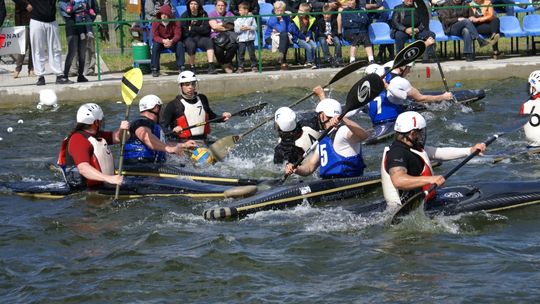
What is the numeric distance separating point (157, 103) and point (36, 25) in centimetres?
699

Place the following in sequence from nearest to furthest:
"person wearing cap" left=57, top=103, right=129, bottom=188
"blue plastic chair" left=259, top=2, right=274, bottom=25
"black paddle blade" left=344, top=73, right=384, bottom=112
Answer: "black paddle blade" left=344, top=73, right=384, bottom=112 < "person wearing cap" left=57, top=103, right=129, bottom=188 < "blue plastic chair" left=259, top=2, right=274, bottom=25

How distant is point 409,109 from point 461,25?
5.46 m

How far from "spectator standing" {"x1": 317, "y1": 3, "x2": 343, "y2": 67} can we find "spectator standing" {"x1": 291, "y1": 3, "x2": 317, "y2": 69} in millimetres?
137

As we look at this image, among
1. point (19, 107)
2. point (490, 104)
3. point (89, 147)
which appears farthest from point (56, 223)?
point (490, 104)

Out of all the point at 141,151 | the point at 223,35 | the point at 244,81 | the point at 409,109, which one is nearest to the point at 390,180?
the point at 141,151

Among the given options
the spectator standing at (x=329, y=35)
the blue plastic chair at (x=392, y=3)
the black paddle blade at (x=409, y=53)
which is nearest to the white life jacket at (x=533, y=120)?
the black paddle blade at (x=409, y=53)

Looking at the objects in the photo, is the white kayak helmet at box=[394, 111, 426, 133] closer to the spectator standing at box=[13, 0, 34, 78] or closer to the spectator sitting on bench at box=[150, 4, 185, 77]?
the spectator sitting on bench at box=[150, 4, 185, 77]

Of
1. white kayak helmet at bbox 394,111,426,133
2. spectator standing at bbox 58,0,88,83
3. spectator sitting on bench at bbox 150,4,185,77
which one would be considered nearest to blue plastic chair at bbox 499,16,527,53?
spectator sitting on bench at bbox 150,4,185,77

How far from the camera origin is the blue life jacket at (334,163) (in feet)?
39.9

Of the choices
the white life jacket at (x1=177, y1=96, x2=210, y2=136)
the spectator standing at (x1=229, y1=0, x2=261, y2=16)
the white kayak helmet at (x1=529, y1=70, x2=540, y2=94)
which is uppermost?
the spectator standing at (x1=229, y1=0, x2=261, y2=16)

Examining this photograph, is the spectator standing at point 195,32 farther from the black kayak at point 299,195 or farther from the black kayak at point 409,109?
the black kayak at point 299,195

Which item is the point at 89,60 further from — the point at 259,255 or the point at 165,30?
the point at 259,255

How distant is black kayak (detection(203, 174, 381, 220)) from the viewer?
37.9 ft

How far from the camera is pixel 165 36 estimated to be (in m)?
20.7
